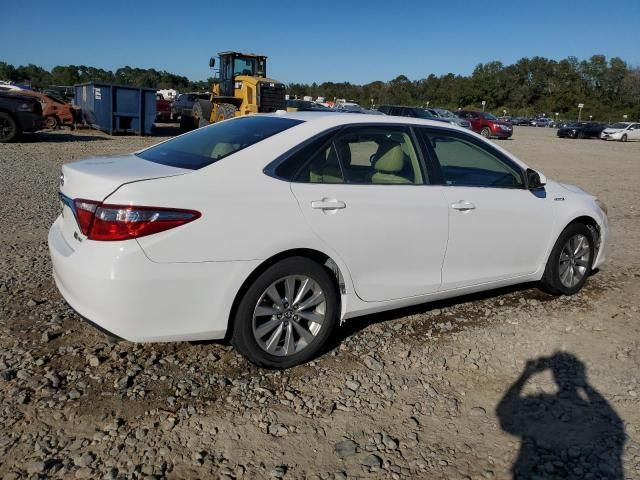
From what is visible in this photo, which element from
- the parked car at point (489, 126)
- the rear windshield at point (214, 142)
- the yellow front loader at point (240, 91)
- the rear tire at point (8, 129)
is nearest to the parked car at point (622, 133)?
the parked car at point (489, 126)

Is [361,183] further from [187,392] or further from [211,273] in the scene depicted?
[187,392]

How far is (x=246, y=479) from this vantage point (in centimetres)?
263

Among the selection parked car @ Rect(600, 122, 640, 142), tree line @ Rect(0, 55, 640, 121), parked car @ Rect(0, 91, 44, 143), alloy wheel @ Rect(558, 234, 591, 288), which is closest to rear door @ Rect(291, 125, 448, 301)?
alloy wheel @ Rect(558, 234, 591, 288)

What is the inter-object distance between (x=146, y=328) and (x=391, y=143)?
2.17m

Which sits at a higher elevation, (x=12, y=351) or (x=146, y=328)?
(x=146, y=328)

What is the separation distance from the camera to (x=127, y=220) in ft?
9.80

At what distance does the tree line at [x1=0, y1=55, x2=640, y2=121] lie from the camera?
106562mm

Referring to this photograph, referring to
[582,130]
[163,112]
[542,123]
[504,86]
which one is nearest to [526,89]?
[504,86]

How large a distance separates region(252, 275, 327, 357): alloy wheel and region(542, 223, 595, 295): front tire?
8.13ft

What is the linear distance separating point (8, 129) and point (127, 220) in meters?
15.9

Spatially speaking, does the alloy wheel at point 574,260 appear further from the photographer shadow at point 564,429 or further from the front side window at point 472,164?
the photographer shadow at point 564,429

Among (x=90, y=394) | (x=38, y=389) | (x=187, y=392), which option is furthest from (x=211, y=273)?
(x=38, y=389)

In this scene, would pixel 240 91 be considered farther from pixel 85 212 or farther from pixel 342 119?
pixel 85 212

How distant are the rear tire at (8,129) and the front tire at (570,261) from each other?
15.9 m
